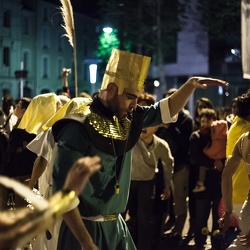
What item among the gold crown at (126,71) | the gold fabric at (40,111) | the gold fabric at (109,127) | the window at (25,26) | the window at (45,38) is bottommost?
the gold fabric at (40,111)

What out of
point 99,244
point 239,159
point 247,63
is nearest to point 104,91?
point 99,244

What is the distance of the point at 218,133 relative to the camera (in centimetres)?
884

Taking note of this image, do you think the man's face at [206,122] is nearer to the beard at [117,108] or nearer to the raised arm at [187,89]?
the raised arm at [187,89]

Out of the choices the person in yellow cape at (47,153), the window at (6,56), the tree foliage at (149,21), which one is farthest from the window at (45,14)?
the person in yellow cape at (47,153)

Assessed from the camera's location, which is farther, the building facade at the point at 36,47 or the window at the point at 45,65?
the window at the point at 45,65

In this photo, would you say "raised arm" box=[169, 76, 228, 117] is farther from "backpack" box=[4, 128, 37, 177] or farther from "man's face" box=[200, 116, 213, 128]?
"man's face" box=[200, 116, 213, 128]

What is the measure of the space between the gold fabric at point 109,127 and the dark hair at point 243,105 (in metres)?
2.14

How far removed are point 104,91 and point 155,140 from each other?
419cm

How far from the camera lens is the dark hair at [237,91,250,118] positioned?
20.9 feet

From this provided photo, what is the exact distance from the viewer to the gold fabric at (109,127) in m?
4.26

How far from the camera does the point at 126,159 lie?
14.7 ft

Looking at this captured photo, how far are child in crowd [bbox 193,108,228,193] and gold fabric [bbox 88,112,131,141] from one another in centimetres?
451

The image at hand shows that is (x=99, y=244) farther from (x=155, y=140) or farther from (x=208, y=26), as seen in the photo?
(x=208, y=26)

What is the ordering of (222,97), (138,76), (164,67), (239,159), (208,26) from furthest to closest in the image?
(164,67) < (222,97) < (208,26) < (239,159) < (138,76)
